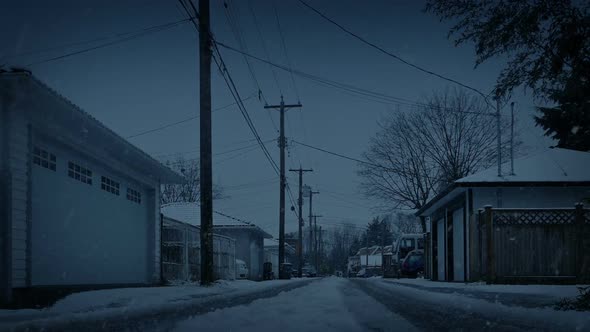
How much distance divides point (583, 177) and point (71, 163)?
14.7 meters

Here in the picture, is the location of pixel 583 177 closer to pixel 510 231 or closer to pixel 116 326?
pixel 510 231

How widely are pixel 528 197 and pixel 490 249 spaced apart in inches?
148

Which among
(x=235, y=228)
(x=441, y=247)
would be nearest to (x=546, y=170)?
(x=441, y=247)

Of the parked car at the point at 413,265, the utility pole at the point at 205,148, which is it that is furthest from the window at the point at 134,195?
the parked car at the point at 413,265

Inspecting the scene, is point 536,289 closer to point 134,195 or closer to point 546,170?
point 546,170

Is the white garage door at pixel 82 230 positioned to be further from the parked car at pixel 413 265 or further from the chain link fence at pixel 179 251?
the parked car at pixel 413 265

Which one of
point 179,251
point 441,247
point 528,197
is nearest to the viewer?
point 528,197

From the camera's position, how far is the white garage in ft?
29.3

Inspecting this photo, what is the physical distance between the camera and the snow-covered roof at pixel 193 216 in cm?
3062

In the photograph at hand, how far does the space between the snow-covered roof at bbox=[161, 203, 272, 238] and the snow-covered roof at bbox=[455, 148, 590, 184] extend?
17.6 metres

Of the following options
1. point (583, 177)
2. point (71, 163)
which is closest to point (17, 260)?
point (71, 163)

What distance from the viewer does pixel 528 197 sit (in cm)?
1645

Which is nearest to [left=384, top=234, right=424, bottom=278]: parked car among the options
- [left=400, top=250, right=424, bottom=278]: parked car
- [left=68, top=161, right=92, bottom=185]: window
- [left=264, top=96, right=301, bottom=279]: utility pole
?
[left=400, top=250, right=424, bottom=278]: parked car

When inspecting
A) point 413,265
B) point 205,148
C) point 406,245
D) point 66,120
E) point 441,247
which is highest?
point 66,120
